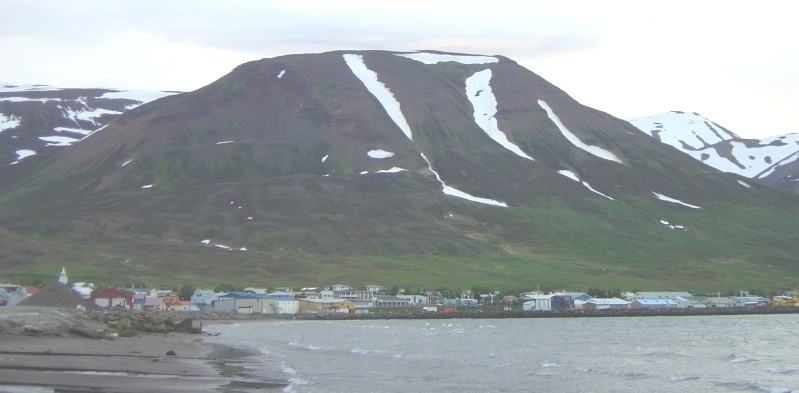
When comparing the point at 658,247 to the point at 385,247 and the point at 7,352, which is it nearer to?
the point at 385,247

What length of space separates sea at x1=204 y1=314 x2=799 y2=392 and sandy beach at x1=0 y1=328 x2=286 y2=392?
4.75ft

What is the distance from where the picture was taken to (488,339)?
62094 mm

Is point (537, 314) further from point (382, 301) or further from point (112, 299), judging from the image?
point (112, 299)

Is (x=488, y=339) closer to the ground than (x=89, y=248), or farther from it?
closer to the ground

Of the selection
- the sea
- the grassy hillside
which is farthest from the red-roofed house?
the sea

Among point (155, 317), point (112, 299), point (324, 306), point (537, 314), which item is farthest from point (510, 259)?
point (155, 317)

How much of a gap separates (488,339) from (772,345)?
50.4 ft

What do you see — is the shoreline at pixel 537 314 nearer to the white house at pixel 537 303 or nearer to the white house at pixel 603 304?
the white house at pixel 603 304

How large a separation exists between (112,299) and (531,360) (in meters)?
62.8

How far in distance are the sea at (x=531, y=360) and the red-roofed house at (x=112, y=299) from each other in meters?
32.0

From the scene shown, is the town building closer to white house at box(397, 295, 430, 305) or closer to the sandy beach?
white house at box(397, 295, 430, 305)

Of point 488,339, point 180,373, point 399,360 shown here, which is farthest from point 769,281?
point 180,373

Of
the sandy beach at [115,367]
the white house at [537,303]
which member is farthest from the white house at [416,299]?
the sandy beach at [115,367]

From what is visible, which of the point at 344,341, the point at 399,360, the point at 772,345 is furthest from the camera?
the point at 344,341
